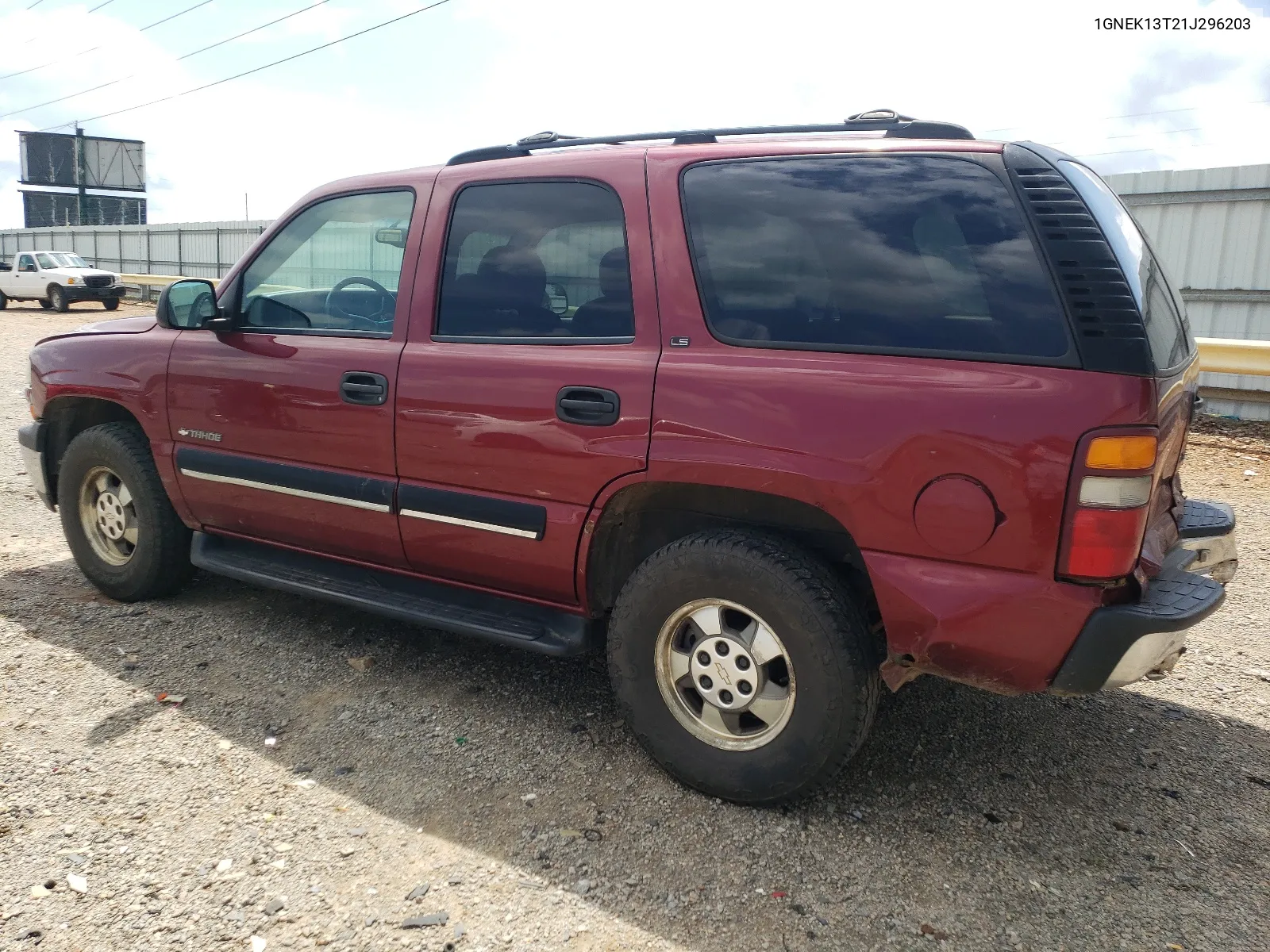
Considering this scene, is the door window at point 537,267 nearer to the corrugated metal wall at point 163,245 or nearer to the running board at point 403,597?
the running board at point 403,597

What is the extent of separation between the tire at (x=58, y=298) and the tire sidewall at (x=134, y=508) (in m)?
25.7

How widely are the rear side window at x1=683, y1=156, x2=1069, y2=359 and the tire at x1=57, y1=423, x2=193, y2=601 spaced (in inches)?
111

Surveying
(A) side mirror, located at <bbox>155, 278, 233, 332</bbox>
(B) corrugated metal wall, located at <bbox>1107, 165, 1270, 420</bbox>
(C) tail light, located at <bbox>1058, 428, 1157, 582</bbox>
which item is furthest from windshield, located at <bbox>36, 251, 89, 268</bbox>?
(C) tail light, located at <bbox>1058, 428, 1157, 582</bbox>

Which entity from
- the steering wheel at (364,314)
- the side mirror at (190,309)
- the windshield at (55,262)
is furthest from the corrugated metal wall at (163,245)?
the steering wheel at (364,314)

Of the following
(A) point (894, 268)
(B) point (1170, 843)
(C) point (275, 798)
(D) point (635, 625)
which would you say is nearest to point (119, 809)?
(C) point (275, 798)

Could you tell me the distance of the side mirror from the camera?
4039 mm

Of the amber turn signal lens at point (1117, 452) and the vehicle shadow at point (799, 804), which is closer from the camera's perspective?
the amber turn signal lens at point (1117, 452)

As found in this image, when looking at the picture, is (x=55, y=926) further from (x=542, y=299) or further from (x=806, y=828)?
(x=542, y=299)

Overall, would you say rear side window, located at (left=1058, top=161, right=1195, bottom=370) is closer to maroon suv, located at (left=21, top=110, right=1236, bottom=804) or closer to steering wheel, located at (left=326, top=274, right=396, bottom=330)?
maroon suv, located at (left=21, top=110, right=1236, bottom=804)

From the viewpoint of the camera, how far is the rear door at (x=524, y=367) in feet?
10.1

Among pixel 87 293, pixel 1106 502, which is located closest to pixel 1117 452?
pixel 1106 502

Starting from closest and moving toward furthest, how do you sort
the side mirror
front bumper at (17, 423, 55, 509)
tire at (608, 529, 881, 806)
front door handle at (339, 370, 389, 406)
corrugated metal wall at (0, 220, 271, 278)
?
tire at (608, 529, 881, 806) < front door handle at (339, 370, 389, 406) < the side mirror < front bumper at (17, 423, 55, 509) < corrugated metal wall at (0, 220, 271, 278)

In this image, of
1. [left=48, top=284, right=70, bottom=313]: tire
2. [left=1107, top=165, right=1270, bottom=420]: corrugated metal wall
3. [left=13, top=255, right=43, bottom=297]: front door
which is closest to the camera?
[left=1107, top=165, right=1270, bottom=420]: corrugated metal wall

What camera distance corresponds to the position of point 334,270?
3.78 metres
